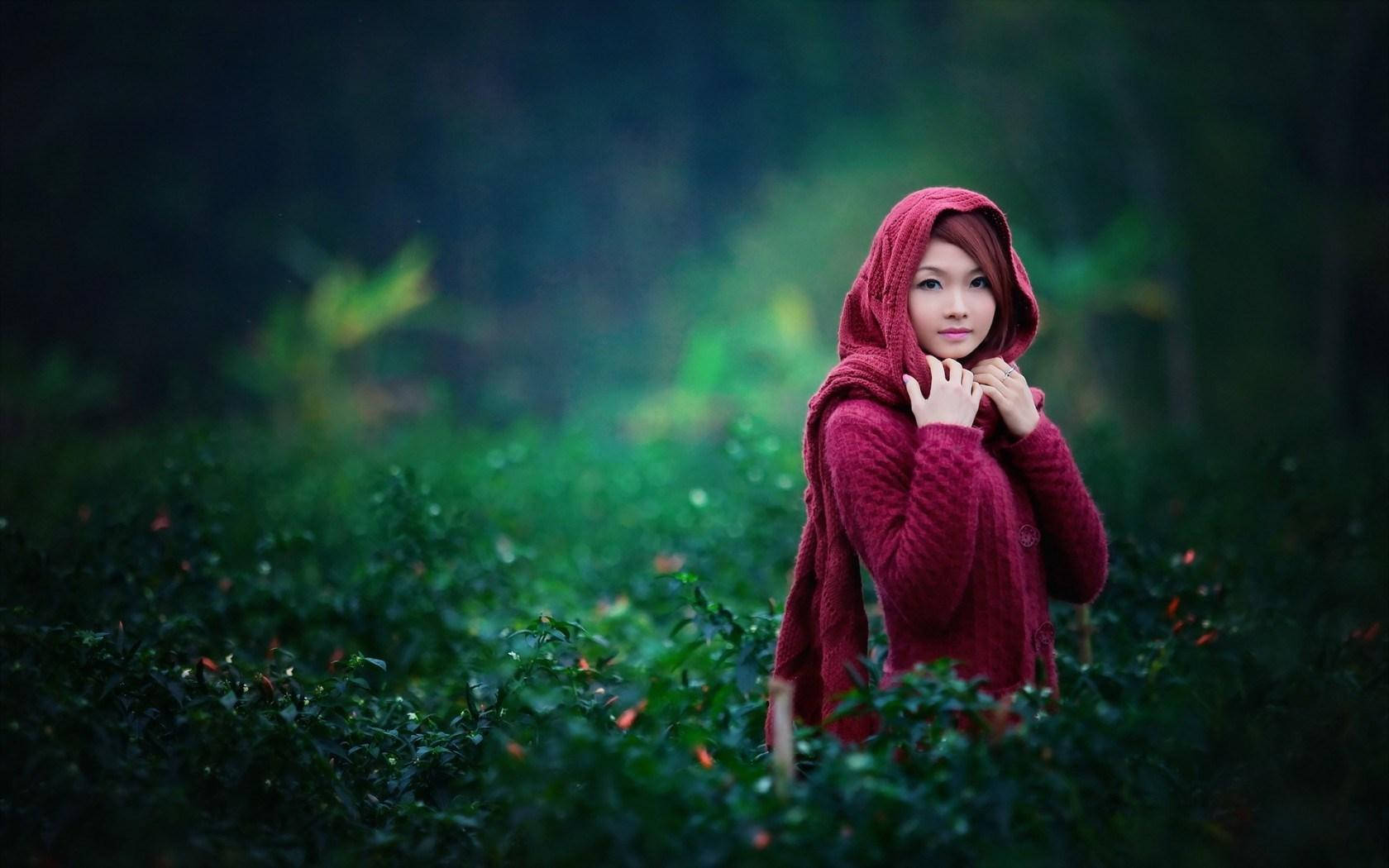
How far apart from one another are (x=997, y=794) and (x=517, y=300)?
1745 centimetres

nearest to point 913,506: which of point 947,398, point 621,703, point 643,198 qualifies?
point 947,398

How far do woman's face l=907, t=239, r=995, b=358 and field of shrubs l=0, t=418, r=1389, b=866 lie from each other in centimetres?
68

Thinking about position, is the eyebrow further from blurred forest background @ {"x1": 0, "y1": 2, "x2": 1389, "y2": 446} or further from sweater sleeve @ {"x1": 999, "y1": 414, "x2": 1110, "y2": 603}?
blurred forest background @ {"x1": 0, "y1": 2, "x2": 1389, "y2": 446}

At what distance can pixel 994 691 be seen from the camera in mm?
2281

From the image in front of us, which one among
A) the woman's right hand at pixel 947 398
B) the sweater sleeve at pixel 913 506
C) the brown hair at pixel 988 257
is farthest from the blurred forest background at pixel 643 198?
the sweater sleeve at pixel 913 506

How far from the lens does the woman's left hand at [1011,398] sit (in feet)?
7.60

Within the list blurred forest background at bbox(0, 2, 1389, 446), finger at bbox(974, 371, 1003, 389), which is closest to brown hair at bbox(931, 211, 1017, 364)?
finger at bbox(974, 371, 1003, 389)

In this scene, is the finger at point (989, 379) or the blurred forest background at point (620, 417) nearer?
the blurred forest background at point (620, 417)

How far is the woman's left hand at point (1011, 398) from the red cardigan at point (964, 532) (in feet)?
0.10

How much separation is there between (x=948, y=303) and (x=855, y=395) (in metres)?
0.26

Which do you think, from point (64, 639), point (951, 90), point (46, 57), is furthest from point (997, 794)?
point (46, 57)

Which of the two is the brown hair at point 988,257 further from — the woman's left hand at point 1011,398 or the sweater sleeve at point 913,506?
the sweater sleeve at point 913,506

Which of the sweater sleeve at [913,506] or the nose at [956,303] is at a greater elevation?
the nose at [956,303]

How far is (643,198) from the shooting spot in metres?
19.1
